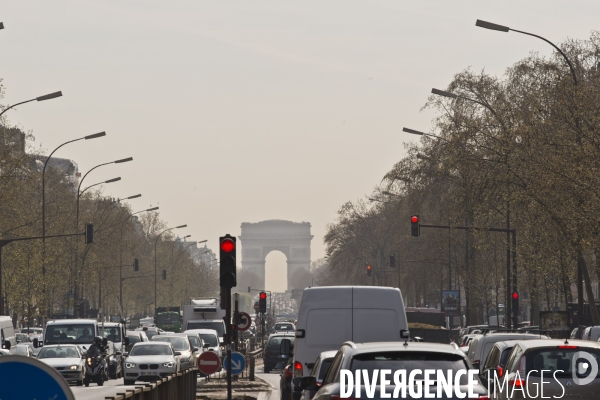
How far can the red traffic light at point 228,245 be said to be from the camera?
22094mm

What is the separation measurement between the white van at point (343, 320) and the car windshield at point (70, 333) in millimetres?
23709

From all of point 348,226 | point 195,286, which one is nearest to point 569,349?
point 348,226

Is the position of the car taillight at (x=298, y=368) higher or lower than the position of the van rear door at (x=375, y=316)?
lower

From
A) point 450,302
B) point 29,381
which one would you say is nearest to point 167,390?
point 29,381

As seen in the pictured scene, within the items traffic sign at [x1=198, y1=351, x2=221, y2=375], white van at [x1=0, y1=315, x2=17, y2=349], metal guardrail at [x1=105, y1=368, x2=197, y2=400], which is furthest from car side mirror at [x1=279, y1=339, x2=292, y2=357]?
white van at [x1=0, y1=315, x2=17, y2=349]

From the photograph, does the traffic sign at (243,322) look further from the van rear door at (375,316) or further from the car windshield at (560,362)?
the car windshield at (560,362)

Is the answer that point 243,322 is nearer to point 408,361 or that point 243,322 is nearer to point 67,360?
point 67,360

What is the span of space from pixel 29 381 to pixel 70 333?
36475mm

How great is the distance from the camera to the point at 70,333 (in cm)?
4162

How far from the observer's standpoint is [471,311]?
7238 cm

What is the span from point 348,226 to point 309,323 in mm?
84979

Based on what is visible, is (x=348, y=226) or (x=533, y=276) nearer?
(x=533, y=276)

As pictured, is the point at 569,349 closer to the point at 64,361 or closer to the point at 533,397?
the point at 533,397

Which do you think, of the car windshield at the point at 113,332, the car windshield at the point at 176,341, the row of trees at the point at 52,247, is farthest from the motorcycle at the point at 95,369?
the row of trees at the point at 52,247
